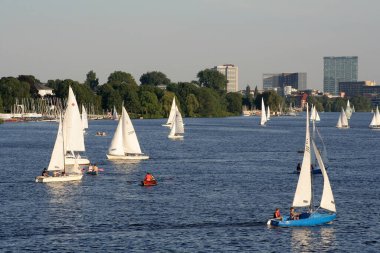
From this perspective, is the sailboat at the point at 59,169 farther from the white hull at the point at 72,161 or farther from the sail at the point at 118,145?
the sail at the point at 118,145

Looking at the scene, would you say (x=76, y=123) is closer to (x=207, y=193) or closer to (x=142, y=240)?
(x=207, y=193)

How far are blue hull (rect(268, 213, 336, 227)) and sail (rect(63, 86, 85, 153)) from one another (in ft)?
176

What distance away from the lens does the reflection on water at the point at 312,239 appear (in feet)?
225

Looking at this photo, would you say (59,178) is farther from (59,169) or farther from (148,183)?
(148,183)

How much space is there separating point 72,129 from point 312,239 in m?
60.7

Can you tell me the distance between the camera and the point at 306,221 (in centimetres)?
7644

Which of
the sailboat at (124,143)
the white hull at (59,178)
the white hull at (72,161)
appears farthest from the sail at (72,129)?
the white hull at (59,178)

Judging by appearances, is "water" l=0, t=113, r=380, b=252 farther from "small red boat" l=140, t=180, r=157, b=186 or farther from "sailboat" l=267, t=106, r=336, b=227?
"small red boat" l=140, t=180, r=157, b=186

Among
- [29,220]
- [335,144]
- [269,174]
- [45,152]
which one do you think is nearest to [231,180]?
[269,174]

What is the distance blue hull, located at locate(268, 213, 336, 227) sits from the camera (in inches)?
2995

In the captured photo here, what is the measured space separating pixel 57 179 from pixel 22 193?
936 cm

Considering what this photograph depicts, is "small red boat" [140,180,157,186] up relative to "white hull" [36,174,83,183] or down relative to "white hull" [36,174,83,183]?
down

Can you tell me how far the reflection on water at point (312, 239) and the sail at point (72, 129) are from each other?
55.5m

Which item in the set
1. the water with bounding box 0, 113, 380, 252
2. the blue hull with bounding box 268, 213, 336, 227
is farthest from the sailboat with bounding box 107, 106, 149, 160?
the blue hull with bounding box 268, 213, 336, 227
